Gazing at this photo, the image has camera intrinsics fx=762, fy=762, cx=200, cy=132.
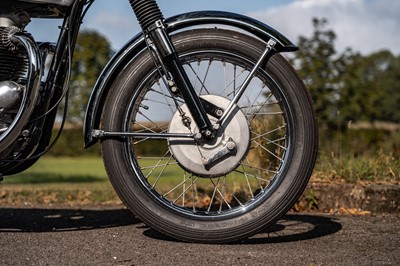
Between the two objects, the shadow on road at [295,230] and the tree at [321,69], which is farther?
the tree at [321,69]

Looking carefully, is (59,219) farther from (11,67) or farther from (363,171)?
(363,171)

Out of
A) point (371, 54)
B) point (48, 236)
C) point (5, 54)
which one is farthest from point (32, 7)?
point (371, 54)

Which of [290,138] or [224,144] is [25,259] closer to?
[224,144]

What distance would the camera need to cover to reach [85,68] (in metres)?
33.2

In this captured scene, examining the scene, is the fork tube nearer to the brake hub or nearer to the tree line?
the brake hub

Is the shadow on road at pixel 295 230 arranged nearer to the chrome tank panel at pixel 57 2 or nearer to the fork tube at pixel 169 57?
the fork tube at pixel 169 57

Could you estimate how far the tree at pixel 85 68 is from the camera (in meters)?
31.2

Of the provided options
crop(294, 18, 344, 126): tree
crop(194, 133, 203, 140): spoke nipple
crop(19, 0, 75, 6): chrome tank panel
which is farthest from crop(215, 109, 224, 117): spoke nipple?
crop(294, 18, 344, 126): tree

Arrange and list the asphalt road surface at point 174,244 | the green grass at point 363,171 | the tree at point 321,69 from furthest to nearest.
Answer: the tree at point 321,69, the green grass at point 363,171, the asphalt road surface at point 174,244

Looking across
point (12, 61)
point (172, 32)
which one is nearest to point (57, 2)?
point (12, 61)

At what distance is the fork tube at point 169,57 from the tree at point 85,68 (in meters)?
25.7

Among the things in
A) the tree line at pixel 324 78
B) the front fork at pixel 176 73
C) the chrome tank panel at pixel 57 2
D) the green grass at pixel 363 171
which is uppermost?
the tree line at pixel 324 78

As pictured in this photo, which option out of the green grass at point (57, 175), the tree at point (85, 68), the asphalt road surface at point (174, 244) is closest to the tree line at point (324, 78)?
the tree at point (85, 68)

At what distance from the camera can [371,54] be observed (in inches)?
3575
